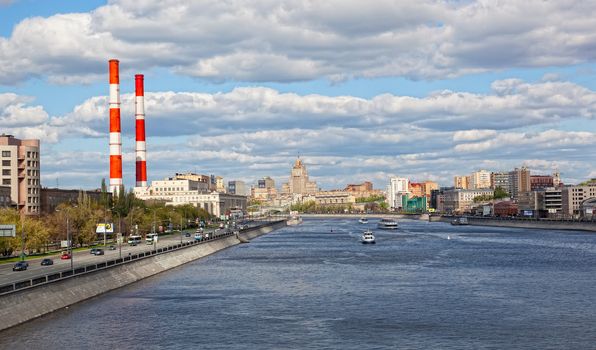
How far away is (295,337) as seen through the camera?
55.2m

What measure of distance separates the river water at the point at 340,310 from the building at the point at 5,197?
55.6m

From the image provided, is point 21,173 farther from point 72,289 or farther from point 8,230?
point 72,289

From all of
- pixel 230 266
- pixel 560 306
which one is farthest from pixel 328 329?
pixel 230 266

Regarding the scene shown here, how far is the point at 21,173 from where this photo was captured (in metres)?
166

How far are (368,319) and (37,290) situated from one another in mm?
25816

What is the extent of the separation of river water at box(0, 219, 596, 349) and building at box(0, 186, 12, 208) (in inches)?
2188

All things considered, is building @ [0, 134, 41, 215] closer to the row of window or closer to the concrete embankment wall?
the row of window

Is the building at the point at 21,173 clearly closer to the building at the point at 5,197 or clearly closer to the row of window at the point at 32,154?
the row of window at the point at 32,154

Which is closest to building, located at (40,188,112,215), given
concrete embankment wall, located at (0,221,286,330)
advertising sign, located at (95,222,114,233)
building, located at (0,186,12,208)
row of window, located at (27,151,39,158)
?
row of window, located at (27,151,39,158)

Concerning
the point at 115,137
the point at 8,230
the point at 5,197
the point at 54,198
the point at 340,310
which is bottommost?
the point at 340,310

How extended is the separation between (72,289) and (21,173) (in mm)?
100351

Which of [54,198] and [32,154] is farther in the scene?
[54,198]

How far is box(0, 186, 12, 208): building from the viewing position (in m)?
151

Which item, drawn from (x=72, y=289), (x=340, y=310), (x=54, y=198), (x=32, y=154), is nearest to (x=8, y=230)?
(x=72, y=289)
